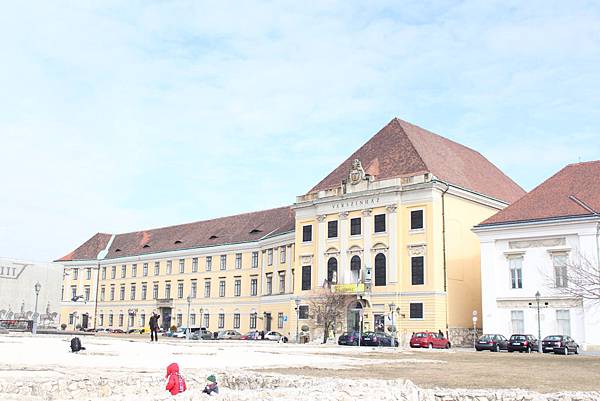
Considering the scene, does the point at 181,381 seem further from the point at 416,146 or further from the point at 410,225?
the point at 416,146

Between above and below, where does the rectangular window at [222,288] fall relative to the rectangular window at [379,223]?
below

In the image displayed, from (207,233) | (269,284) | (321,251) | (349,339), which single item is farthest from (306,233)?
(207,233)

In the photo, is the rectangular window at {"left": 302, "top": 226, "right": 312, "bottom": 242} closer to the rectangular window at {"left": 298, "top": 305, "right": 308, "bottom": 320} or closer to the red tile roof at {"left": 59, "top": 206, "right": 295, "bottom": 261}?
the red tile roof at {"left": 59, "top": 206, "right": 295, "bottom": 261}

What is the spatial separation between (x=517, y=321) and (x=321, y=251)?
18907mm

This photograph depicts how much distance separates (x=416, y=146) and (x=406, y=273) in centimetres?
1093

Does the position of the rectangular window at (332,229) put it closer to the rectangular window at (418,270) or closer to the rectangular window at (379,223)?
the rectangular window at (379,223)

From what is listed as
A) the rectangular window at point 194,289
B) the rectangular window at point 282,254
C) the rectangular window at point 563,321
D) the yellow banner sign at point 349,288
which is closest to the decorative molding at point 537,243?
the rectangular window at point 563,321

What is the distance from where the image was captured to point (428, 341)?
48.4 m

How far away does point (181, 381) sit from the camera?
13.5m

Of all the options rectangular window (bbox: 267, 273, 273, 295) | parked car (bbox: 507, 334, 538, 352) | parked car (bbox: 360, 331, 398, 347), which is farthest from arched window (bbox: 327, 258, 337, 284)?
parked car (bbox: 507, 334, 538, 352)

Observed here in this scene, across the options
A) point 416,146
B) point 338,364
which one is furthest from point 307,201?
point 338,364

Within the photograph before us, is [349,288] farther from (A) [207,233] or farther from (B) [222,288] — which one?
(A) [207,233]

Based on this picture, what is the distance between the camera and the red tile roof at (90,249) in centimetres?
9894

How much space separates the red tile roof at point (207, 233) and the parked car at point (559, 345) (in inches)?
1236
